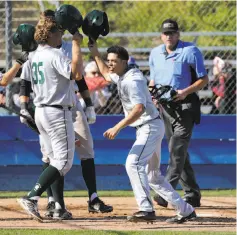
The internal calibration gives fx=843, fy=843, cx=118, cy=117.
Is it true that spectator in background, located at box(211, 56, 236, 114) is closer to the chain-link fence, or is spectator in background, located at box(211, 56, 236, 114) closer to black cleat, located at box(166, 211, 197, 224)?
the chain-link fence

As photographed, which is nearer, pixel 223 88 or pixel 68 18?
pixel 68 18

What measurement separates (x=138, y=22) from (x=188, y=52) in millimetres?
4189

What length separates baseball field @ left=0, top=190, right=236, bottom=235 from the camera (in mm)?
7578

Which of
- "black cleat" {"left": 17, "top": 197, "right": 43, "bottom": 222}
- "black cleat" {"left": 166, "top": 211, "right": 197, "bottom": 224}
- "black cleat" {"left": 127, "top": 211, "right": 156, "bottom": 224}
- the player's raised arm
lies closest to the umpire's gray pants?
"black cleat" {"left": 166, "top": 211, "right": 197, "bottom": 224}

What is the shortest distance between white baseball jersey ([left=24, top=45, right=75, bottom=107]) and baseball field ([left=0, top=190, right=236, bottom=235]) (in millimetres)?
1180

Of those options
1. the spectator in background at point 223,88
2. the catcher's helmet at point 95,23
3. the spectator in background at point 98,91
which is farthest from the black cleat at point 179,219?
the spectator in background at point 223,88

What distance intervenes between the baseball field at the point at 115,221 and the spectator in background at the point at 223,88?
2.31m

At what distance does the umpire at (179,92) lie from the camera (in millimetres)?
9359

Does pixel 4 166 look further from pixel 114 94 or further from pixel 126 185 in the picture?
pixel 114 94

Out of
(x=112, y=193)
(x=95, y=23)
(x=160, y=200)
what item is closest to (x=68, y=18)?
(x=95, y=23)

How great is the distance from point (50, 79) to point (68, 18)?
0.66m

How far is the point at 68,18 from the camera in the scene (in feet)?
24.7

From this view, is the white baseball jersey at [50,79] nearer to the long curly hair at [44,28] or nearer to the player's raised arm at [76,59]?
the long curly hair at [44,28]

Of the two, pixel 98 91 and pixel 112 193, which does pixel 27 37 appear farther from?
pixel 98 91
